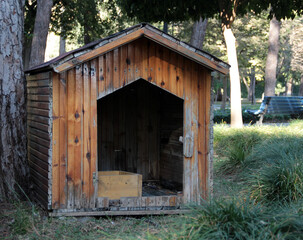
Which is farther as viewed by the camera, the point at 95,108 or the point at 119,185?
the point at 119,185

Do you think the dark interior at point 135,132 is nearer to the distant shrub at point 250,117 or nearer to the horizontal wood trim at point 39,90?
the horizontal wood trim at point 39,90

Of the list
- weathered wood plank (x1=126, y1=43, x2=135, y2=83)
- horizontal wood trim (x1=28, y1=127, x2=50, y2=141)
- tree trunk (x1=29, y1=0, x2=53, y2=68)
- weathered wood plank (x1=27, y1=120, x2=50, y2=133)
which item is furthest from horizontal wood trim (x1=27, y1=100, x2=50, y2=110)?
tree trunk (x1=29, y1=0, x2=53, y2=68)

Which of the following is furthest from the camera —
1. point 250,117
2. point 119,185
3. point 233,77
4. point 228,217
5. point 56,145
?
point 250,117

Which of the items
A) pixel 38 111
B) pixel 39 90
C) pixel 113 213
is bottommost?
pixel 113 213

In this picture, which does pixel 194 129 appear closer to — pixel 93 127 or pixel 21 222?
pixel 93 127

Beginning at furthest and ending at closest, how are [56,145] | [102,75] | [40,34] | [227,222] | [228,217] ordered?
[40,34] → [102,75] → [56,145] → [228,217] → [227,222]

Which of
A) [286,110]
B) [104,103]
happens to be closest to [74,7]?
[286,110]

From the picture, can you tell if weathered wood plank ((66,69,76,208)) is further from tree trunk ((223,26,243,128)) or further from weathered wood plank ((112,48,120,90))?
tree trunk ((223,26,243,128))

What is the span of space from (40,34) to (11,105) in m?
6.95

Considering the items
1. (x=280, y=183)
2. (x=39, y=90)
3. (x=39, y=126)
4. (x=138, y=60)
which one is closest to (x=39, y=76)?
(x=39, y=90)

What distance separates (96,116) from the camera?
20.6 ft

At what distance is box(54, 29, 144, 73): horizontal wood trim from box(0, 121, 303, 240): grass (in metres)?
2.06

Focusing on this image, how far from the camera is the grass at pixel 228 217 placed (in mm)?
4430

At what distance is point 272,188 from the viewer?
6.67 meters
